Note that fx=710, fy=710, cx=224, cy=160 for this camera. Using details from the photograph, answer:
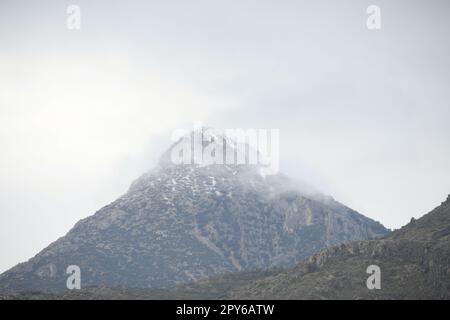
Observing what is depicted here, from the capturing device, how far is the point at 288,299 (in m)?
197

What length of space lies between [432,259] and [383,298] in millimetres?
19823

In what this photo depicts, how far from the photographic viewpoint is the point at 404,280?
19488cm
